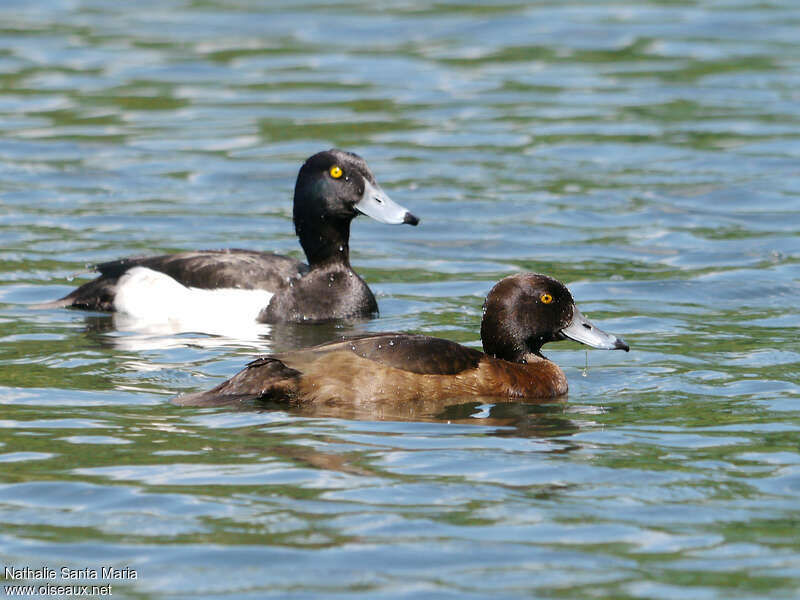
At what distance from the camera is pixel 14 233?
13.4 metres

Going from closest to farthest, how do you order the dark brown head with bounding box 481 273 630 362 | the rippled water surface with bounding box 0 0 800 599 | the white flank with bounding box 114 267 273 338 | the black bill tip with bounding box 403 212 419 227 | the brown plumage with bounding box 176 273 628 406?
the rippled water surface with bounding box 0 0 800 599 < the brown plumage with bounding box 176 273 628 406 < the dark brown head with bounding box 481 273 630 362 < the white flank with bounding box 114 267 273 338 < the black bill tip with bounding box 403 212 419 227

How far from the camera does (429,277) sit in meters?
12.3

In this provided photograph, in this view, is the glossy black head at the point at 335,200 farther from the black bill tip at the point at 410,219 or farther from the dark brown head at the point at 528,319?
the dark brown head at the point at 528,319

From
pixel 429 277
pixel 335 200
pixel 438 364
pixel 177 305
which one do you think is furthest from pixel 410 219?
pixel 438 364

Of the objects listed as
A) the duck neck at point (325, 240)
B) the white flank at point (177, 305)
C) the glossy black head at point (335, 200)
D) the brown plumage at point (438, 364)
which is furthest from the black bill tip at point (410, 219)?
the brown plumage at point (438, 364)

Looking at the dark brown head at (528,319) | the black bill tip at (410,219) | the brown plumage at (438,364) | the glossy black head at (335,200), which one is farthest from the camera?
the glossy black head at (335,200)

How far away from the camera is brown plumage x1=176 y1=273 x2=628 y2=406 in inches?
318

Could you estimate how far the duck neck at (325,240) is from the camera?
11.7 meters

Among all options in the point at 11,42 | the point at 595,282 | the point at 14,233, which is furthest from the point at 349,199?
the point at 11,42

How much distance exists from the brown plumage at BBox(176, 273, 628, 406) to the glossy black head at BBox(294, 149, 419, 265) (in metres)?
2.91

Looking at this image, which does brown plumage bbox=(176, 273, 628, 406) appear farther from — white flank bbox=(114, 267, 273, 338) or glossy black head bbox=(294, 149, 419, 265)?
glossy black head bbox=(294, 149, 419, 265)

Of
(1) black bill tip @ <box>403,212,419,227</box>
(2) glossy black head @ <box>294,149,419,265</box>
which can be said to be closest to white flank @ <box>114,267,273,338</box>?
(2) glossy black head @ <box>294,149,419,265</box>

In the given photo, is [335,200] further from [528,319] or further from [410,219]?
[528,319]

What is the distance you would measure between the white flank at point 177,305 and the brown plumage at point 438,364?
2624 millimetres
